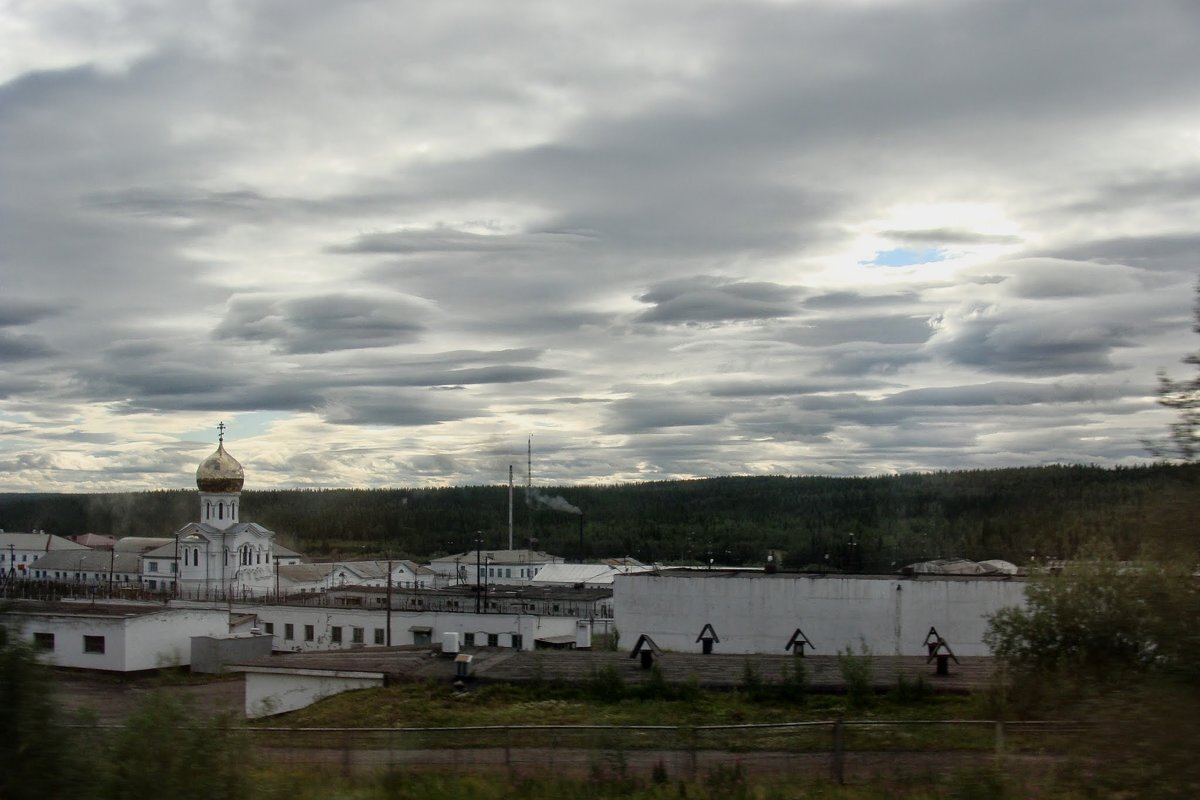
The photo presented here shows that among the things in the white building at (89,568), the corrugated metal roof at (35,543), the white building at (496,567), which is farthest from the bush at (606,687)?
the corrugated metal roof at (35,543)

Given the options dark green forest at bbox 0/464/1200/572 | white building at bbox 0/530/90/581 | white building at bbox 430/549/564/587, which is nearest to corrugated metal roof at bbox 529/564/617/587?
dark green forest at bbox 0/464/1200/572

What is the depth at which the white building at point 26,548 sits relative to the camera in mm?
118300

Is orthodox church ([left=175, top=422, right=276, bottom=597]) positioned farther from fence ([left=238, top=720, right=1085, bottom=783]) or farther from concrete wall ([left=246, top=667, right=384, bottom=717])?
fence ([left=238, top=720, right=1085, bottom=783])

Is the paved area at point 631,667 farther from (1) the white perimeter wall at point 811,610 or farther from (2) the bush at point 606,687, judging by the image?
(1) the white perimeter wall at point 811,610

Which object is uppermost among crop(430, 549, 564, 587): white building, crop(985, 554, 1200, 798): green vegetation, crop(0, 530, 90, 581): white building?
crop(985, 554, 1200, 798): green vegetation

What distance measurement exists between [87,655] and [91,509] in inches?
5778

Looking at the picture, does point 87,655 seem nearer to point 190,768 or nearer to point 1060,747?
point 190,768

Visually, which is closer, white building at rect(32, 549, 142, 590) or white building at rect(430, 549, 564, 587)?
white building at rect(32, 549, 142, 590)

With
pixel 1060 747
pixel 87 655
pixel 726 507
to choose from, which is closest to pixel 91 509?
pixel 726 507

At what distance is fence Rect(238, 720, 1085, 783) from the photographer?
50.1ft

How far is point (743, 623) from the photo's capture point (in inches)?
1641

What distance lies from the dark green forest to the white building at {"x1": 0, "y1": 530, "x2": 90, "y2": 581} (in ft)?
97.7

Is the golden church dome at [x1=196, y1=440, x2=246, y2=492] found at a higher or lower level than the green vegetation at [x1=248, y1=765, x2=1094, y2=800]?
higher

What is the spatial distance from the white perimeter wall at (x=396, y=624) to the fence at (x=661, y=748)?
27.9 meters
